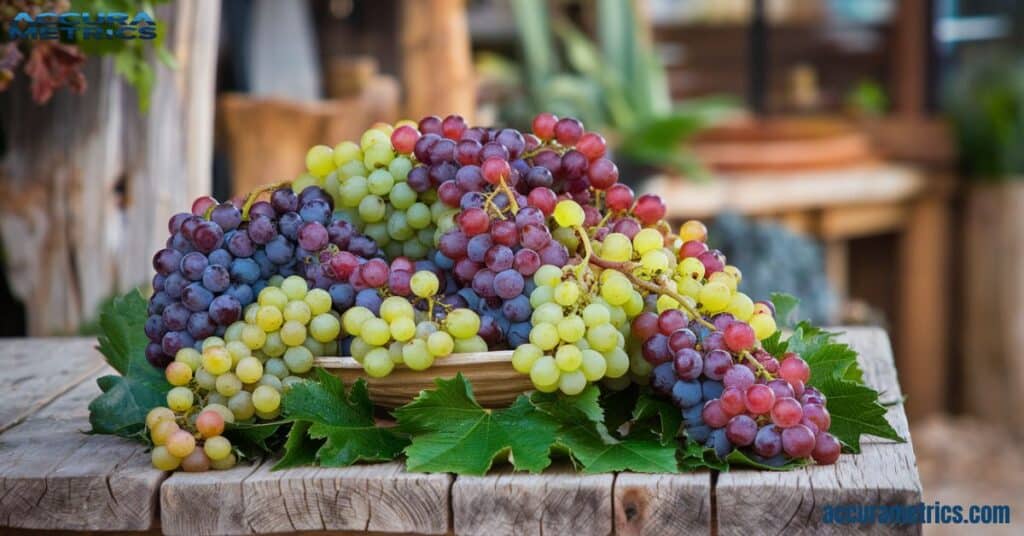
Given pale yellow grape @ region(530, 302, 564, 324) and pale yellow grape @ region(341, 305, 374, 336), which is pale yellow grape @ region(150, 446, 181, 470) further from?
pale yellow grape @ region(530, 302, 564, 324)

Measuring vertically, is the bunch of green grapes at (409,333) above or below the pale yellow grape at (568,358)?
above

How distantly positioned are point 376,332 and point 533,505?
0.22 meters

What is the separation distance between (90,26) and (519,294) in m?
0.77

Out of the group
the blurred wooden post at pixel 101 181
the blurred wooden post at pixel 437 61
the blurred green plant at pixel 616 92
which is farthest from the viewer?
the blurred green plant at pixel 616 92

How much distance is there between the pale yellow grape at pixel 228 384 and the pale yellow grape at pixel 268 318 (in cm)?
5

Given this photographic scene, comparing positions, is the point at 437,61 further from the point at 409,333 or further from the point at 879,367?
the point at 409,333

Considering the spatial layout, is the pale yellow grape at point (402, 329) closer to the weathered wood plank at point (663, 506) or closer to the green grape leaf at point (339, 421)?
the green grape leaf at point (339, 421)

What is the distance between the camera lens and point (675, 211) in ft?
13.2

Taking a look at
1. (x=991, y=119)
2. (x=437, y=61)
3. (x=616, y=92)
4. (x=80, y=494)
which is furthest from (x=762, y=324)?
(x=991, y=119)

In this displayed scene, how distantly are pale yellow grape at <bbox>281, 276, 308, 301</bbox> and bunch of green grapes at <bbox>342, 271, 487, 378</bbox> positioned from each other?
5 cm

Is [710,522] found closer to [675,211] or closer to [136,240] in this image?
[136,240]

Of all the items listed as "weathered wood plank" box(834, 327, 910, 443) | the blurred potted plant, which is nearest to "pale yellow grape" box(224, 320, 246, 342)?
"weathered wood plank" box(834, 327, 910, 443)

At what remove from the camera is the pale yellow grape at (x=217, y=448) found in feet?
3.74

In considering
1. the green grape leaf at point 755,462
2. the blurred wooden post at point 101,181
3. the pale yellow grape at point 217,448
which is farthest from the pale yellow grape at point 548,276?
the blurred wooden post at point 101,181
